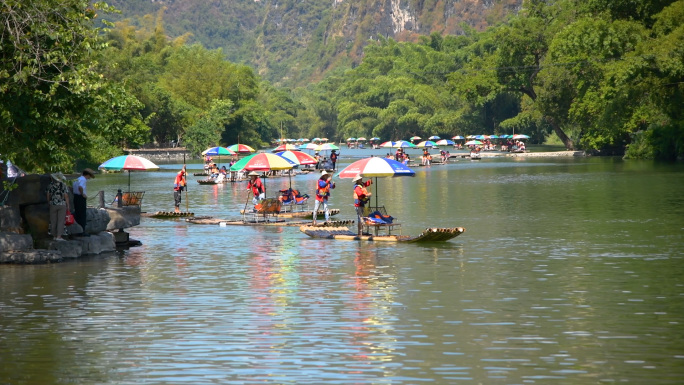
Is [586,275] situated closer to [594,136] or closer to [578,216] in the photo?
[578,216]

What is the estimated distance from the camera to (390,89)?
18550 cm

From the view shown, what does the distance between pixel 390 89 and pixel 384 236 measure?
16053 cm

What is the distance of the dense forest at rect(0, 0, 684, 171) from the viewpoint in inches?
856

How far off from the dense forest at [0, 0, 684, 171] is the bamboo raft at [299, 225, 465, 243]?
6.09 m

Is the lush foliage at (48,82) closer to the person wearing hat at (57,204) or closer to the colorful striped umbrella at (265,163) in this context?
the person wearing hat at (57,204)

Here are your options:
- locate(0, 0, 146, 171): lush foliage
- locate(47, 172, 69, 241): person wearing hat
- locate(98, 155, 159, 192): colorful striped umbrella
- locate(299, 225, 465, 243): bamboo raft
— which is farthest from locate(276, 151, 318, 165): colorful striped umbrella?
locate(47, 172, 69, 241): person wearing hat

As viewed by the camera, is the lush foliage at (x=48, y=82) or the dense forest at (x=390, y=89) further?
the dense forest at (x=390, y=89)

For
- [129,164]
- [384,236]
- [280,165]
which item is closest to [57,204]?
[384,236]

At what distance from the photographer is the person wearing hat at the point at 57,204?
22609mm

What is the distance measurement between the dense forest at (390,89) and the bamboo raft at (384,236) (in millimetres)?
6093

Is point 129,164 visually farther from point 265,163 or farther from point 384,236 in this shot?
point 384,236

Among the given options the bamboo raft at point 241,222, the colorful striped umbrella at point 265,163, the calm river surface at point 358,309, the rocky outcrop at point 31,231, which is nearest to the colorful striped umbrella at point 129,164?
the bamboo raft at point 241,222

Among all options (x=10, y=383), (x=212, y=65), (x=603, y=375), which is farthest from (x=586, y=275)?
(x=212, y=65)

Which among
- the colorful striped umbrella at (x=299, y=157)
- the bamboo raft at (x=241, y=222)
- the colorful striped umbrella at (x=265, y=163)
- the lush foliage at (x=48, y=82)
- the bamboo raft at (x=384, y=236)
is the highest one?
the lush foliage at (x=48, y=82)
